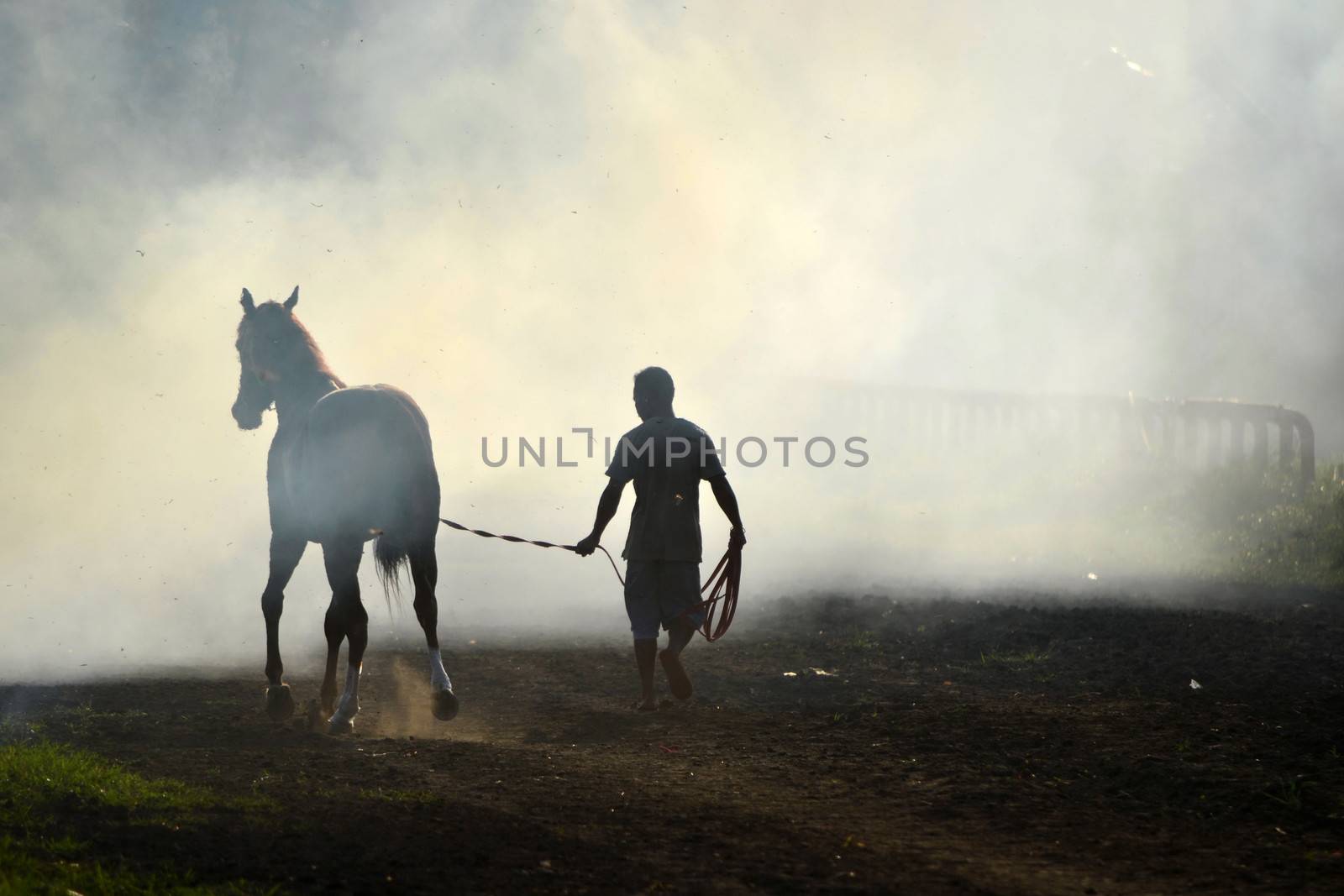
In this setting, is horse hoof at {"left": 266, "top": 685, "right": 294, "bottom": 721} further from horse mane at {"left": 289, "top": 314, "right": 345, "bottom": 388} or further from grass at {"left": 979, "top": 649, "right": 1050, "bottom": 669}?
grass at {"left": 979, "top": 649, "right": 1050, "bottom": 669}

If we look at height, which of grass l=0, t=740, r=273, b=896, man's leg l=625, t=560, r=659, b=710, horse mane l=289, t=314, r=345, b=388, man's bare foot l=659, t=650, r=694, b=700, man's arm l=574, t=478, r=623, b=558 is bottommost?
grass l=0, t=740, r=273, b=896

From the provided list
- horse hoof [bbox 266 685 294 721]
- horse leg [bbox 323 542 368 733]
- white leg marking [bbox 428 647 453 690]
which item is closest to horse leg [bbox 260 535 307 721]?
horse hoof [bbox 266 685 294 721]

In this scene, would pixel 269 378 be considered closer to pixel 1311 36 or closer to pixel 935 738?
pixel 935 738

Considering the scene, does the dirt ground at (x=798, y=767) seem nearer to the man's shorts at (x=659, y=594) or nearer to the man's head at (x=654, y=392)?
the man's shorts at (x=659, y=594)

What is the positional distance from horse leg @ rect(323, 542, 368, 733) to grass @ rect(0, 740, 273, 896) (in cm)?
142

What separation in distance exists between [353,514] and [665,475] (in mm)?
1866

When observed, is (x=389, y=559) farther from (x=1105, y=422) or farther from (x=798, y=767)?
(x=1105, y=422)

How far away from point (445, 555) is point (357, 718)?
29.2 feet

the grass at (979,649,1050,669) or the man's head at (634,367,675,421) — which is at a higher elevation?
the man's head at (634,367,675,421)

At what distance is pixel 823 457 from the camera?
20469 millimetres

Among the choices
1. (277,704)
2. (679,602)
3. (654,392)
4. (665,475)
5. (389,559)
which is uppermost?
(654,392)

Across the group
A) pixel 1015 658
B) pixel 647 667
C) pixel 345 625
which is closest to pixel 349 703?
pixel 345 625

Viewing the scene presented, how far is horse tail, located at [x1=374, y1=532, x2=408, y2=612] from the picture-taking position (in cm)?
778

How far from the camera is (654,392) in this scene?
788cm
